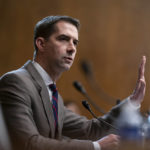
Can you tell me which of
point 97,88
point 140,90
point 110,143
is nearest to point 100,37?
point 97,88

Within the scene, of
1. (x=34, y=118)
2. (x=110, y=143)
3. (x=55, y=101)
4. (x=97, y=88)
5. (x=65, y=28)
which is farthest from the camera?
(x=97, y=88)

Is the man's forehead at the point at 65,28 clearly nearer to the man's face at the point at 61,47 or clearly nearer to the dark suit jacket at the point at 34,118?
the man's face at the point at 61,47

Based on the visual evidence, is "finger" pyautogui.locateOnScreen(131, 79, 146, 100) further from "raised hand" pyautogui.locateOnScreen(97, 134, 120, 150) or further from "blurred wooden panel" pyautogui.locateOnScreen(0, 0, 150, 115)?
"blurred wooden panel" pyautogui.locateOnScreen(0, 0, 150, 115)

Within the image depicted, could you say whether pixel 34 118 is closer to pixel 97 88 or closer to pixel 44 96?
pixel 44 96

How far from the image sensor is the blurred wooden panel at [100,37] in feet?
13.8

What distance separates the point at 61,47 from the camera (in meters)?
1.92

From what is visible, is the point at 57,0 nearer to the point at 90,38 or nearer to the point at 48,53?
the point at 90,38

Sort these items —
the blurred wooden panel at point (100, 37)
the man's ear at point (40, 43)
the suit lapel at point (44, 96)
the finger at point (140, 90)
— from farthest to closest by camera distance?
the blurred wooden panel at point (100, 37), the man's ear at point (40, 43), the finger at point (140, 90), the suit lapel at point (44, 96)

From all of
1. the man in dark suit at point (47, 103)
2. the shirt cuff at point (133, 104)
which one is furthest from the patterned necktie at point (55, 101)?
the shirt cuff at point (133, 104)

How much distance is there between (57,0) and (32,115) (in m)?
2.98

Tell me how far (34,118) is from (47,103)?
12 cm

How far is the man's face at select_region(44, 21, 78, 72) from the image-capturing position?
192 cm

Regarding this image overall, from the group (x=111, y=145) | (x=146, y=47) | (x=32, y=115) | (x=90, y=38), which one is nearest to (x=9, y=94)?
(x=32, y=115)

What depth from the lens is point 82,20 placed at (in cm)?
431
